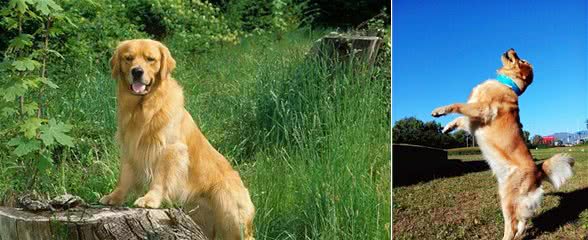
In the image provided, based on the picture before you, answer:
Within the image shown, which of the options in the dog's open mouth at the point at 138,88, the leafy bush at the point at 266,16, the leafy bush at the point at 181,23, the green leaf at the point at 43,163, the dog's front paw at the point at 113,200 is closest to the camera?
the dog's open mouth at the point at 138,88

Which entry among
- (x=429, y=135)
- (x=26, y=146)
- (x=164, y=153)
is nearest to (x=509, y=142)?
(x=429, y=135)

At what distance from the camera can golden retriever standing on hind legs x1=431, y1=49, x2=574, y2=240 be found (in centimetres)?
406

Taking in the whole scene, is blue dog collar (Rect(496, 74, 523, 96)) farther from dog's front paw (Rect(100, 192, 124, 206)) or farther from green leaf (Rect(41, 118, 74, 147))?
green leaf (Rect(41, 118, 74, 147))

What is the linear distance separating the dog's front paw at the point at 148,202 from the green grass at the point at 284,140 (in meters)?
0.63

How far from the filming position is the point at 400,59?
4211 mm

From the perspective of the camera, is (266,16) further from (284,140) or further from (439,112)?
(439,112)

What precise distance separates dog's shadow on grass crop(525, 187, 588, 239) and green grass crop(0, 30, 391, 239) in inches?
44.5

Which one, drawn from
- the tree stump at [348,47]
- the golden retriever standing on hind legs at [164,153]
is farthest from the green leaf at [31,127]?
the tree stump at [348,47]

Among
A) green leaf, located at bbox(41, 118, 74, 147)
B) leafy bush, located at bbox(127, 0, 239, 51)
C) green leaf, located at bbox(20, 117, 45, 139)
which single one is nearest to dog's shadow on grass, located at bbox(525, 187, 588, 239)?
green leaf, located at bbox(41, 118, 74, 147)

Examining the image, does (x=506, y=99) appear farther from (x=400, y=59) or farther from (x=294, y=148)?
(x=294, y=148)

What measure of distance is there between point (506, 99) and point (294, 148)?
2.25 m

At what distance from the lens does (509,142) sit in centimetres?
415

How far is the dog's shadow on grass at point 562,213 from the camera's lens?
4.09 meters

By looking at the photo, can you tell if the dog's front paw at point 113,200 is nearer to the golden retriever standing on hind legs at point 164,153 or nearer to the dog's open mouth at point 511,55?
the golden retriever standing on hind legs at point 164,153
